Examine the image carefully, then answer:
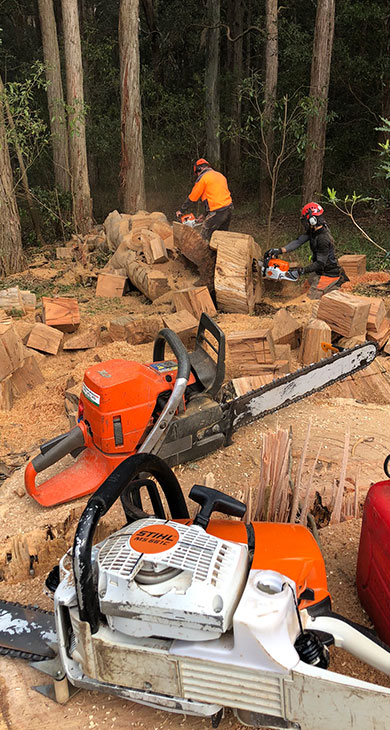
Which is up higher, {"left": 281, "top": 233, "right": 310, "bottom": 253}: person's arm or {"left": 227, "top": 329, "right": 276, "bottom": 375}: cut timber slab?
{"left": 281, "top": 233, "right": 310, "bottom": 253}: person's arm

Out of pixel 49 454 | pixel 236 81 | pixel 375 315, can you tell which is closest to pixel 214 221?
pixel 375 315

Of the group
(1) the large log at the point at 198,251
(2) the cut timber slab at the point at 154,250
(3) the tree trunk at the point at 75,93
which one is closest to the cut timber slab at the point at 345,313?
(1) the large log at the point at 198,251

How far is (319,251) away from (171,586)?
613cm

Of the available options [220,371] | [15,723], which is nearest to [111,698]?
[15,723]

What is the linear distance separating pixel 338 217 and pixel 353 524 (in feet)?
41.2

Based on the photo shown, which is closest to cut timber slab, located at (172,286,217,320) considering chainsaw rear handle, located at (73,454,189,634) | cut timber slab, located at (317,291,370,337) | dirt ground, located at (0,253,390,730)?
dirt ground, located at (0,253,390,730)

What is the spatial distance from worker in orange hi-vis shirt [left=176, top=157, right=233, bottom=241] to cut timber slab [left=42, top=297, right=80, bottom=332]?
2.58 metres

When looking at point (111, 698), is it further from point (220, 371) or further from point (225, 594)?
point (220, 371)

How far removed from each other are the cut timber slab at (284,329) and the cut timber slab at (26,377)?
244 centimetres

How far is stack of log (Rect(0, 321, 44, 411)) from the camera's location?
4.89 metres

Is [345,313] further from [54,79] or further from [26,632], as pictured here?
[54,79]

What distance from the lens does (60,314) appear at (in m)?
6.35

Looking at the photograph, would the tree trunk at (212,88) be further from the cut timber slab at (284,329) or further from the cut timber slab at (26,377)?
the cut timber slab at (26,377)

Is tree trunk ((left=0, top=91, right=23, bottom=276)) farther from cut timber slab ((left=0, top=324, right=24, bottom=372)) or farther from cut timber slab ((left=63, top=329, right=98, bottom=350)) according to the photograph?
cut timber slab ((left=0, top=324, right=24, bottom=372))
